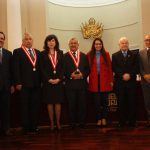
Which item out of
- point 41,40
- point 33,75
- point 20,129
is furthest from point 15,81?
point 41,40

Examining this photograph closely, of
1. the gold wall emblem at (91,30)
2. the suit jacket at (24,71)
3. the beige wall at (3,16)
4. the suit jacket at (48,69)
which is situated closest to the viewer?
the suit jacket at (24,71)

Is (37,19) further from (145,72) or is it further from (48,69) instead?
(145,72)

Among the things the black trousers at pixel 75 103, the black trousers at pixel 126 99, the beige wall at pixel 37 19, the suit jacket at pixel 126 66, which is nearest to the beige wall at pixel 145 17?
the beige wall at pixel 37 19

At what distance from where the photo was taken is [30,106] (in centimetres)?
455

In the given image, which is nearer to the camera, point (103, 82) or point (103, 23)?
point (103, 82)

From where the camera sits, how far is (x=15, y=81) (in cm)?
441

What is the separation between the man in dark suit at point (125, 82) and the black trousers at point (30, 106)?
4.01 feet

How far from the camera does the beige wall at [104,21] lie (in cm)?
1089

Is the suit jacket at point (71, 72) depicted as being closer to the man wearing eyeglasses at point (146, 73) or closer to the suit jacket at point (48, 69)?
the suit jacket at point (48, 69)

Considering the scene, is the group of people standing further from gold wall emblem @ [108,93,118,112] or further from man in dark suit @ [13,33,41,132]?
gold wall emblem @ [108,93,118,112]

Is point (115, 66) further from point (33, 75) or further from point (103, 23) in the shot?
point (103, 23)

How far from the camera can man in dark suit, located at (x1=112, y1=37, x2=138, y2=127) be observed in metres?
4.77

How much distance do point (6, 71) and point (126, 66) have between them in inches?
69.8

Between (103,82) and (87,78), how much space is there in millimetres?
399
